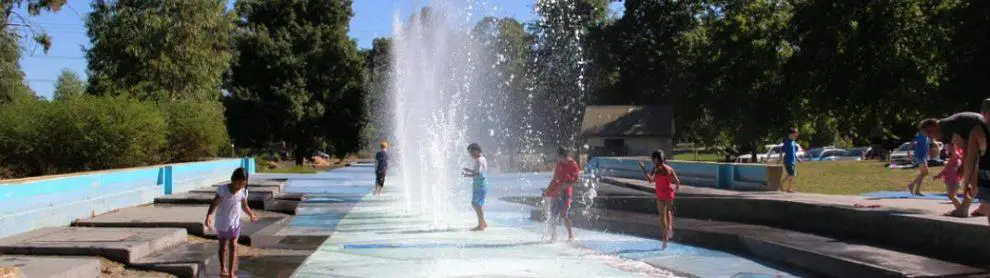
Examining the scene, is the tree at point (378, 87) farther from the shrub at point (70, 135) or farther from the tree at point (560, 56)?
the shrub at point (70, 135)

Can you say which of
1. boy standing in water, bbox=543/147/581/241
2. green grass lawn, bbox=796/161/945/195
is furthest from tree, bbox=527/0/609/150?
boy standing in water, bbox=543/147/581/241

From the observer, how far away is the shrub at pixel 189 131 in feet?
88.2

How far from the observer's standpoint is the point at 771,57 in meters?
42.3

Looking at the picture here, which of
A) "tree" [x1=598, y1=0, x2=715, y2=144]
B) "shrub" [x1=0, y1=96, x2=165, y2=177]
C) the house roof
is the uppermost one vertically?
"tree" [x1=598, y1=0, x2=715, y2=144]

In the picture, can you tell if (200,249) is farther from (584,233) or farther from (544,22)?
(544,22)

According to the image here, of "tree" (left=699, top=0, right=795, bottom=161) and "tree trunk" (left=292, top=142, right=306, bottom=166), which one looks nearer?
"tree" (left=699, top=0, right=795, bottom=161)

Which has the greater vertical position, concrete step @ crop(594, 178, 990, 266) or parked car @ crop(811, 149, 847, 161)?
parked car @ crop(811, 149, 847, 161)

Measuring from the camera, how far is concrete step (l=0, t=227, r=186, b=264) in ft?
31.3

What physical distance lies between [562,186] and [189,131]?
16659 mm

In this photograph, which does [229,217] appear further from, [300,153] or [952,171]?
[300,153]

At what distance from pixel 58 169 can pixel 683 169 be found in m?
15.5

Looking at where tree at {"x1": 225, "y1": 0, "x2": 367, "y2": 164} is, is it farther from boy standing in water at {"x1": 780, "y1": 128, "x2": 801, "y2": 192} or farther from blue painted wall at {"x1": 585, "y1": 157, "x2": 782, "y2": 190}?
boy standing in water at {"x1": 780, "y1": 128, "x2": 801, "y2": 192}

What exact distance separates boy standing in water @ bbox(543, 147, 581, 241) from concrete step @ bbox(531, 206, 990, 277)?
1719mm

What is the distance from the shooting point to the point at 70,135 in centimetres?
1948
